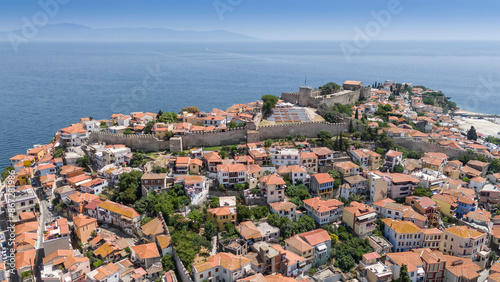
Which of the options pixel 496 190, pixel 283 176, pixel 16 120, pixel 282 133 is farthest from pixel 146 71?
pixel 496 190

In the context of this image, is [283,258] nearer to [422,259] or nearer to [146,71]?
[422,259]

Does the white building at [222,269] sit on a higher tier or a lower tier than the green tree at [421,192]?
lower

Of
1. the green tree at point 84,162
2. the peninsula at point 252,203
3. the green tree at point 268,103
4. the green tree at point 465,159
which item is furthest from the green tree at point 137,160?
the green tree at point 465,159

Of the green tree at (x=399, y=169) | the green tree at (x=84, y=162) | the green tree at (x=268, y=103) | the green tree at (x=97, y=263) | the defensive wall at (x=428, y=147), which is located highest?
the green tree at (x=268, y=103)

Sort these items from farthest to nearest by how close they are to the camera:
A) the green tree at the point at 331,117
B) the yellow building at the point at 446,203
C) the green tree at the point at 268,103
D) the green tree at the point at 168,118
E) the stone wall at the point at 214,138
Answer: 1. the green tree at the point at 268,103
2. the green tree at the point at 168,118
3. the green tree at the point at 331,117
4. the stone wall at the point at 214,138
5. the yellow building at the point at 446,203

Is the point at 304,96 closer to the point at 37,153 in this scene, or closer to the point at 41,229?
the point at 37,153

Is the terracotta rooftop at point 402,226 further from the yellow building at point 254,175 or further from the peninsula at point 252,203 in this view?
the yellow building at point 254,175

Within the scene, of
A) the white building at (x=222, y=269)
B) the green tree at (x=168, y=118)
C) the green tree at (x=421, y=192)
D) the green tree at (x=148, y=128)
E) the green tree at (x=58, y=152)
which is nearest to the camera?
the white building at (x=222, y=269)

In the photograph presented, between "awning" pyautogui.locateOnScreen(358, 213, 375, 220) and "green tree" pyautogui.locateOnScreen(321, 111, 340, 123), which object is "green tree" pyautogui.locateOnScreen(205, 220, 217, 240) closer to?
"awning" pyautogui.locateOnScreen(358, 213, 375, 220)

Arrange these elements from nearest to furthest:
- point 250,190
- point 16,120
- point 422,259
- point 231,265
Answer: point 231,265 → point 422,259 → point 250,190 → point 16,120
